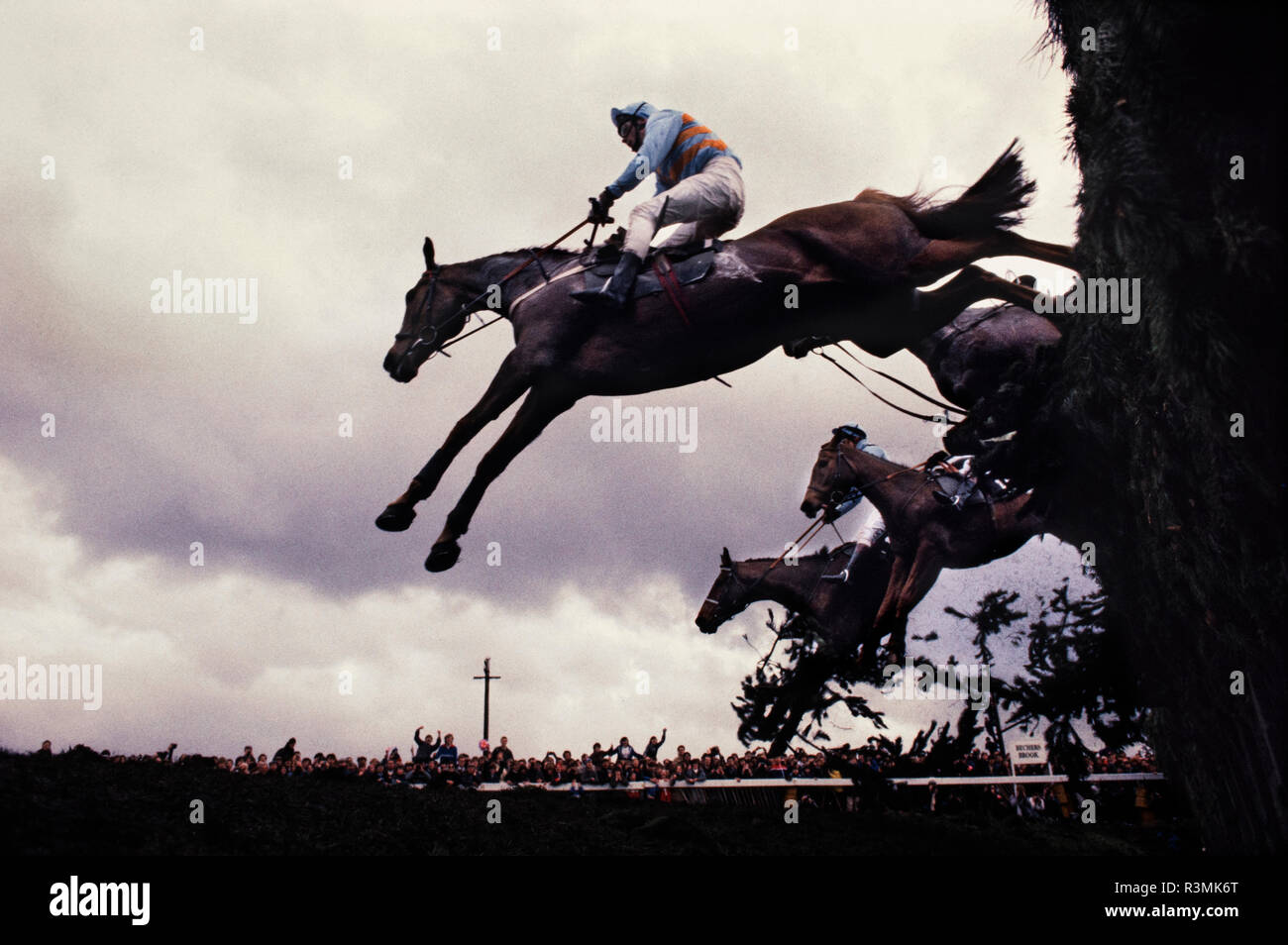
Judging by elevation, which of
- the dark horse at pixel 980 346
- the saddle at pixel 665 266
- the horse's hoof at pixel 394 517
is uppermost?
the saddle at pixel 665 266

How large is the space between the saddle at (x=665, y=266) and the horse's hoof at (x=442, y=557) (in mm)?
2095

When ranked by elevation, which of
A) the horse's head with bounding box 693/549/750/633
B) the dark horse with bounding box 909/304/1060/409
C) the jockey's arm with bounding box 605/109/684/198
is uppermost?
the jockey's arm with bounding box 605/109/684/198

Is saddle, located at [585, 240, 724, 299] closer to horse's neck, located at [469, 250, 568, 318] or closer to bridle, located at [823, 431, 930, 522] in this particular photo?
horse's neck, located at [469, 250, 568, 318]

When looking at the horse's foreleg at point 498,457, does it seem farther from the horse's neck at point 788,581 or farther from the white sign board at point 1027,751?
the white sign board at point 1027,751

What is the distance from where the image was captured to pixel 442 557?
6.68m

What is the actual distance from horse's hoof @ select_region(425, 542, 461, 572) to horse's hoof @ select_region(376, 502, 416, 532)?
0.92 feet

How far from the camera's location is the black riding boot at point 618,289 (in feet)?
21.9

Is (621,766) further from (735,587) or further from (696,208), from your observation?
(696,208)

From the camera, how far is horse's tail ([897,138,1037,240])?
725 centimetres

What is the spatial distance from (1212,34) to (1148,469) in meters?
2.78

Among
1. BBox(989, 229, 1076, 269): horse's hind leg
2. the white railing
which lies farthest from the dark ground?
BBox(989, 229, 1076, 269): horse's hind leg

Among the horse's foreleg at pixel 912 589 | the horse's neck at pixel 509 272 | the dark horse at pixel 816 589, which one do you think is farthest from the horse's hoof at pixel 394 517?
the dark horse at pixel 816 589

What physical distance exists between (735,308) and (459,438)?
2177 millimetres
